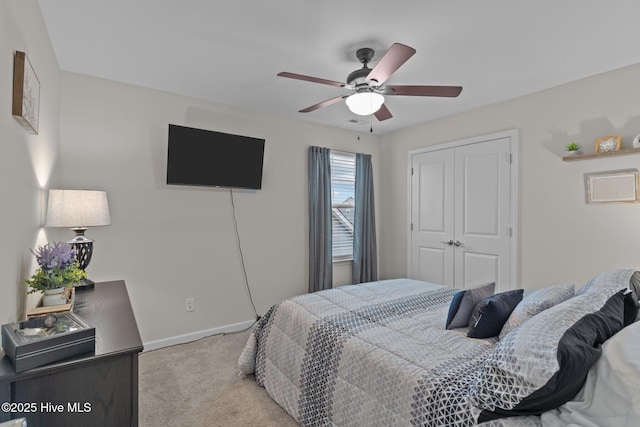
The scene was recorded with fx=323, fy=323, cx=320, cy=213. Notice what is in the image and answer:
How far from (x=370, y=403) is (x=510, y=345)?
0.69m

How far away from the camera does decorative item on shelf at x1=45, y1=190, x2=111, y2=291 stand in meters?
1.99

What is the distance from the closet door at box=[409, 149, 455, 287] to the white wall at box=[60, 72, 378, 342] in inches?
58.1

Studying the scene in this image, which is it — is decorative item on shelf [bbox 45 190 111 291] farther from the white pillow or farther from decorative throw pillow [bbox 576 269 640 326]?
decorative throw pillow [bbox 576 269 640 326]

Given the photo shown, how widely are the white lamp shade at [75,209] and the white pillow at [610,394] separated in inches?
102

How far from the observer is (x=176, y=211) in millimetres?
3156

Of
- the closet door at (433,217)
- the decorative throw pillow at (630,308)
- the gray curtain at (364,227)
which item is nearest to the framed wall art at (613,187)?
the closet door at (433,217)

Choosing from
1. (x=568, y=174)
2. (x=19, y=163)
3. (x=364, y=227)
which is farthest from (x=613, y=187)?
(x=19, y=163)

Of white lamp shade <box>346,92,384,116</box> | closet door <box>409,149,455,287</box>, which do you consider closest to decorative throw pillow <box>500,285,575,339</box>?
Result: white lamp shade <box>346,92,384,116</box>

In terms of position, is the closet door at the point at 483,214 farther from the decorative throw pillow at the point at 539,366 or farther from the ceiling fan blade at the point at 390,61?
the decorative throw pillow at the point at 539,366

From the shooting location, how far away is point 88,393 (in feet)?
3.63

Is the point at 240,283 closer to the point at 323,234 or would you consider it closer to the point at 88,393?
the point at 323,234

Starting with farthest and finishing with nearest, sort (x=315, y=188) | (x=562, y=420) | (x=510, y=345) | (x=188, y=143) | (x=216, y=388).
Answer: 1. (x=315, y=188)
2. (x=188, y=143)
3. (x=216, y=388)
4. (x=510, y=345)
5. (x=562, y=420)

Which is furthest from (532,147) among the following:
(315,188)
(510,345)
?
(510,345)

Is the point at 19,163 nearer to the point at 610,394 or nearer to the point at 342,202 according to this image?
the point at 610,394
